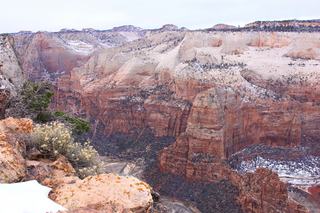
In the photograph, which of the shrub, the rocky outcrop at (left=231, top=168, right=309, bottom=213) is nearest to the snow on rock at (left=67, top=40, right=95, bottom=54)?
the rocky outcrop at (left=231, top=168, right=309, bottom=213)

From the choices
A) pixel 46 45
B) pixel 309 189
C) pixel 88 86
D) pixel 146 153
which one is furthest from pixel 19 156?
pixel 46 45

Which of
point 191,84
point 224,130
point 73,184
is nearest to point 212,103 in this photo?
point 224,130

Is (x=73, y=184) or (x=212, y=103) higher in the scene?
(x=73, y=184)

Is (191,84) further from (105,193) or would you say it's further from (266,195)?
(105,193)

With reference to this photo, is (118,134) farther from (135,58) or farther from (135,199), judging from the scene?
(135,199)

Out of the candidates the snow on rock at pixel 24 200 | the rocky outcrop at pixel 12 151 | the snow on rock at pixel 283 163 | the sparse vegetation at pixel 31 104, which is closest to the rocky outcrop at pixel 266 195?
the snow on rock at pixel 283 163

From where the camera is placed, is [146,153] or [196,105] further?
[146,153]
